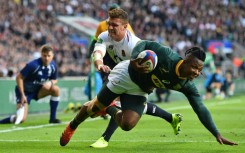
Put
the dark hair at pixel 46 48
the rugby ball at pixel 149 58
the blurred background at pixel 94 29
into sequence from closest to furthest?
the rugby ball at pixel 149 58 → the dark hair at pixel 46 48 → the blurred background at pixel 94 29

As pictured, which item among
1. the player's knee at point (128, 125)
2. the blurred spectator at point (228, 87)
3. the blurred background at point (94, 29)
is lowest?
the blurred spectator at point (228, 87)

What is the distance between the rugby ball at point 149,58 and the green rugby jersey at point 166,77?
215 mm

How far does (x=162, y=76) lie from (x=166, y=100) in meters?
21.2

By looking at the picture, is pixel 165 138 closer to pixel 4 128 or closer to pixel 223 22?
pixel 4 128

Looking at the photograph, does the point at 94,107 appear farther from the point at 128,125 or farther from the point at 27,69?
the point at 27,69

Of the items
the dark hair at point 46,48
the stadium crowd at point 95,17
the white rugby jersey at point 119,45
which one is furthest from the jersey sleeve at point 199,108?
the stadium crowd at point 95,17

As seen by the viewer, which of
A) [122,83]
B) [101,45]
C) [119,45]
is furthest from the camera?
[101,45]

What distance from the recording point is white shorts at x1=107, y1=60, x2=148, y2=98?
952 centimetres

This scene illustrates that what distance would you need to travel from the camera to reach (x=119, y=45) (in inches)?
425

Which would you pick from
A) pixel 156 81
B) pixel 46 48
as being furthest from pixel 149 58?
pixel 46 48

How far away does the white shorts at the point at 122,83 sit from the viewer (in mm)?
9516

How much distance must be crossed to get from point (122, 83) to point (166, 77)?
761 millimetres

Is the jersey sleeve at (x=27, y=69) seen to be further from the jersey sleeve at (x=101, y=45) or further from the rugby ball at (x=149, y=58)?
the rugby ball at (x=149, y=58)

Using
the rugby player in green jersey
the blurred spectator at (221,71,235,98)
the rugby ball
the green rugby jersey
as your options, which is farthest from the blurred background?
the rugby ball
